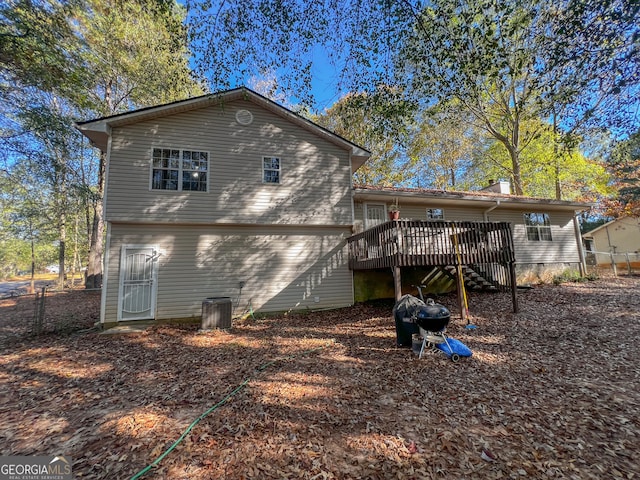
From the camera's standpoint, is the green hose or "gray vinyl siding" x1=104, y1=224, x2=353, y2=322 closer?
the green hose

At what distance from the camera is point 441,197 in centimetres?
1133

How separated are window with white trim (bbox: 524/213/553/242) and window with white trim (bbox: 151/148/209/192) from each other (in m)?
14.4

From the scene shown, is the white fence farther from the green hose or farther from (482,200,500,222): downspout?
the green hose

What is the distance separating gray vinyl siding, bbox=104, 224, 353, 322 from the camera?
851cm

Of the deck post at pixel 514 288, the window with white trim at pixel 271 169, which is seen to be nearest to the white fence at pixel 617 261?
the deck post at pixel 514 288

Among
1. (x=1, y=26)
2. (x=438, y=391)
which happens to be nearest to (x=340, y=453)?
(x=438, y=391)

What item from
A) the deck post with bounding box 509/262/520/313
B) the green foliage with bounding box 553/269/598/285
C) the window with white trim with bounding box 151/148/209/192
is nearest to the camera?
the deck post with bounding box 509/262/520/313

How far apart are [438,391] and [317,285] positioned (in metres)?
6.23

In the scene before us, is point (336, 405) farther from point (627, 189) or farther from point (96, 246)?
point (627, 189)

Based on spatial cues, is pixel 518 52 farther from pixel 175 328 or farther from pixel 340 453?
pixel 175 328

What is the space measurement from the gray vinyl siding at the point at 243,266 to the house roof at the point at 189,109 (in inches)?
114

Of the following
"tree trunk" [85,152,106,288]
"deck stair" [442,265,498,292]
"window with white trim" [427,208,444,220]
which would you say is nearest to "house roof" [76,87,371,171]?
"window with white trim" [427,208,444,220]

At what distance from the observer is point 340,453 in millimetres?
2793

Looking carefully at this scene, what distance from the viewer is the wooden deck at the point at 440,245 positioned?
7.55 meters
